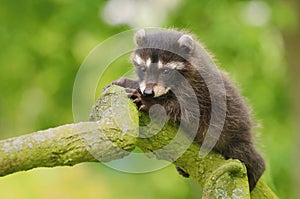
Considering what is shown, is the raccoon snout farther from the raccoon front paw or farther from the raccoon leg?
the raccoon leg

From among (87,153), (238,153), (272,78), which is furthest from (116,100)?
(272,78)

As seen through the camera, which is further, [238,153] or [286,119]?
[286,119]

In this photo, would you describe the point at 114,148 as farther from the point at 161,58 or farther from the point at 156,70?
the point at 161,58

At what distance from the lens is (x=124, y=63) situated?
6.56 m

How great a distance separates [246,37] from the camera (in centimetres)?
706

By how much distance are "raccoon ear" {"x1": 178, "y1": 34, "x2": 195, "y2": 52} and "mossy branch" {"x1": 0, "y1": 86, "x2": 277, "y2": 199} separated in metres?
0.61

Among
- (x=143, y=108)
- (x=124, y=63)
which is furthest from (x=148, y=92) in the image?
(x=124, y=63)

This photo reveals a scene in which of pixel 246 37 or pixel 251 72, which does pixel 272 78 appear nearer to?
pixel 251 72

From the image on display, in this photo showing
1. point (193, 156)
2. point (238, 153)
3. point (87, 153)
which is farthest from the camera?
point (238, 153)

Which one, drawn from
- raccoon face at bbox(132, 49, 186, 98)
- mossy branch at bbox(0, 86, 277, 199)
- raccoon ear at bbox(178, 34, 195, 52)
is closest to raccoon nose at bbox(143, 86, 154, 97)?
raccoon face at bbox(132, 49, 186, 98)

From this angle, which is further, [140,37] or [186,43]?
[140,37]

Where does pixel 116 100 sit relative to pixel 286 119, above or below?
above

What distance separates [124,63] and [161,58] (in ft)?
9.84

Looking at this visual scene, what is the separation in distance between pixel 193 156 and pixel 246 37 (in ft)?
13.6
